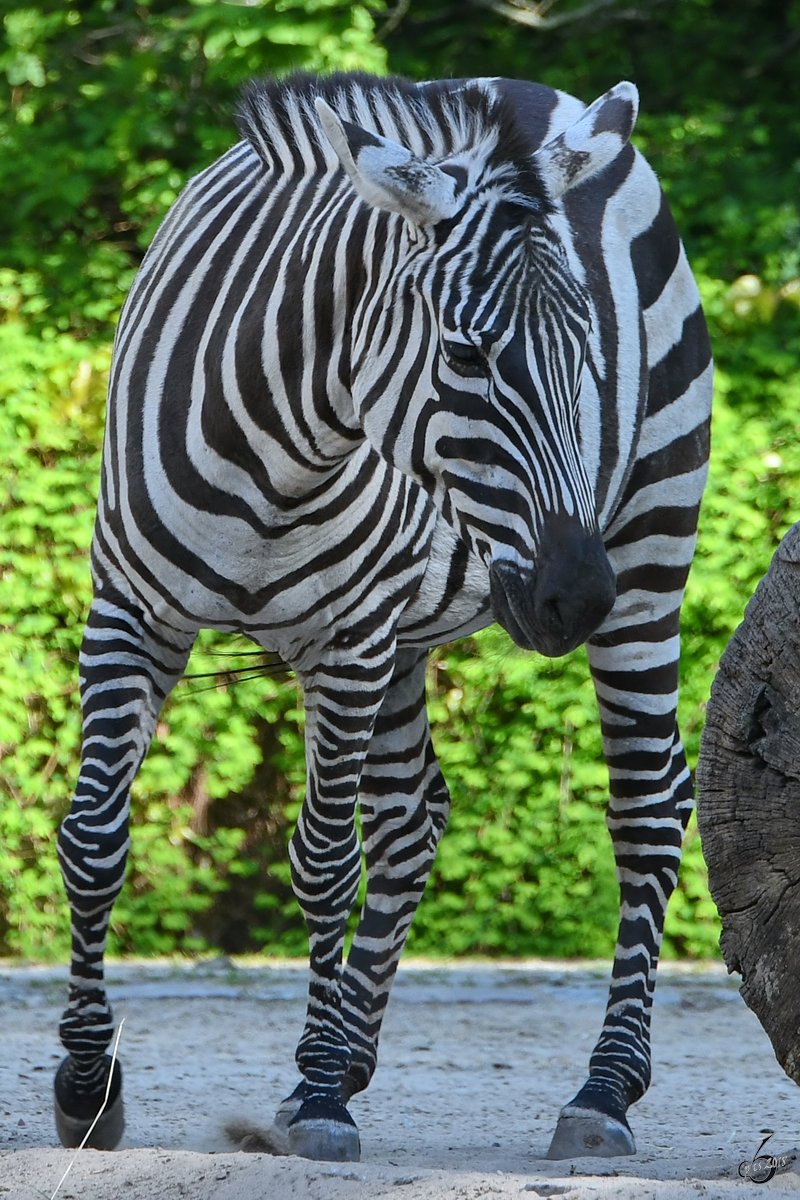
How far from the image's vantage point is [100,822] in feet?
10.7

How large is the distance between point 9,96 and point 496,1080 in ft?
20.0

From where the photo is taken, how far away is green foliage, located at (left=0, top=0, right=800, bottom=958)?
20.5 ft

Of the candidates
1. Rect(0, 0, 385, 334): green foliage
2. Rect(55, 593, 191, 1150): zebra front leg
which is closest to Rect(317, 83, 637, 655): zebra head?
Rect(55, 593, 191, 1150): zebra front leg

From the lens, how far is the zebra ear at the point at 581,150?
9.09 feet

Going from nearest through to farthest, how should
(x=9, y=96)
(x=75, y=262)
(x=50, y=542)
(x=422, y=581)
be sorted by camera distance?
(x=422, y=581) < (x=50, y=542) < (x=75, y=262) < (x=9, y=96)

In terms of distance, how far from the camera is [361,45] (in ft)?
23.0

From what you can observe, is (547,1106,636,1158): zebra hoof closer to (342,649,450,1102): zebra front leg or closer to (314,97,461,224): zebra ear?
(342,649,450,1102): zebra front leg

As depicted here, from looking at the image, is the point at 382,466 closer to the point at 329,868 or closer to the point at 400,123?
the point at 400,123

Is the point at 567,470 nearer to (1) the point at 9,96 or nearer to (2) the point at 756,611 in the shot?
(2) the point at 756,611

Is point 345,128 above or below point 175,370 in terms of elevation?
above

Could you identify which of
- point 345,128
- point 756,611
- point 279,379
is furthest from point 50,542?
point 756,611

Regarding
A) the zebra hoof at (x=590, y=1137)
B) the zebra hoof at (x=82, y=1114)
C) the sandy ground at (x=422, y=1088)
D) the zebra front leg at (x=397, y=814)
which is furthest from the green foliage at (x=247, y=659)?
the zebra hoof at (x=82, y=1114)

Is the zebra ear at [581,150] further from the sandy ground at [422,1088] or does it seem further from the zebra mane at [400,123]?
the sandy ground at [422,1088]

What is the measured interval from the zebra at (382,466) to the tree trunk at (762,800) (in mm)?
283
